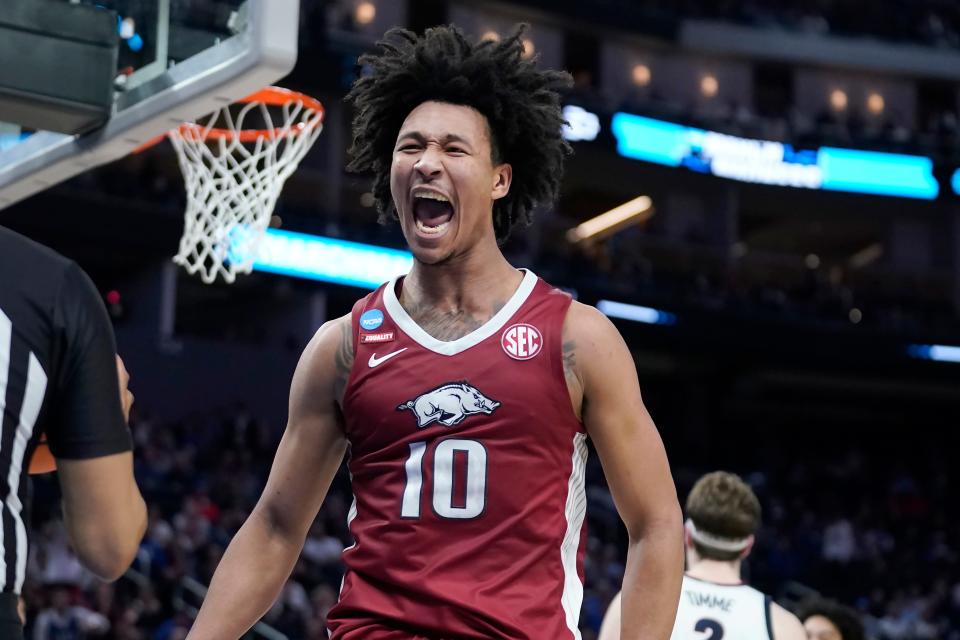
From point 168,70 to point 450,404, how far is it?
1.88 metres

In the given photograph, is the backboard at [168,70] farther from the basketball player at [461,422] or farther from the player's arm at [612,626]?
the player's arm at [612,626]

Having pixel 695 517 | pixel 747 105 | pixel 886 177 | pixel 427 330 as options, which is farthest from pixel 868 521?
pixel 427 330

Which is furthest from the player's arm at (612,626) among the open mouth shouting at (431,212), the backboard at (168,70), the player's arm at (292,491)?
the backboard at (168,70)

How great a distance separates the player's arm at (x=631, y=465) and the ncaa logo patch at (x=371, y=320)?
464 mm

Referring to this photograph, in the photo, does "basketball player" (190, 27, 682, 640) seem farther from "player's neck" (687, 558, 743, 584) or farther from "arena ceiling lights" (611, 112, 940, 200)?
"arena ceiling lights" (611, 112, 940, 200)

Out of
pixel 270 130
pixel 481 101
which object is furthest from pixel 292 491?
pixel 270 130

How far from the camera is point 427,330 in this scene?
136 inches

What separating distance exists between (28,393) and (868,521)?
23488 mm

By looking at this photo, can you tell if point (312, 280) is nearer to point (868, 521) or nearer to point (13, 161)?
point (868, 521)

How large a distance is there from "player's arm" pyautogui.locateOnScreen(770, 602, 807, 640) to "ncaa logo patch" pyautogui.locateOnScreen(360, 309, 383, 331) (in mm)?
2145

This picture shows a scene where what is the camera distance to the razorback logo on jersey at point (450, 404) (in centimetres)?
329

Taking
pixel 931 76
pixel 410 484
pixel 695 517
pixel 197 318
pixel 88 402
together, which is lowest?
pixel 197 318

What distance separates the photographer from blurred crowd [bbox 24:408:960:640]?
40.2ft

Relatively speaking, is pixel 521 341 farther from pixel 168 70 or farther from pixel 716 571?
pixel 716 571
